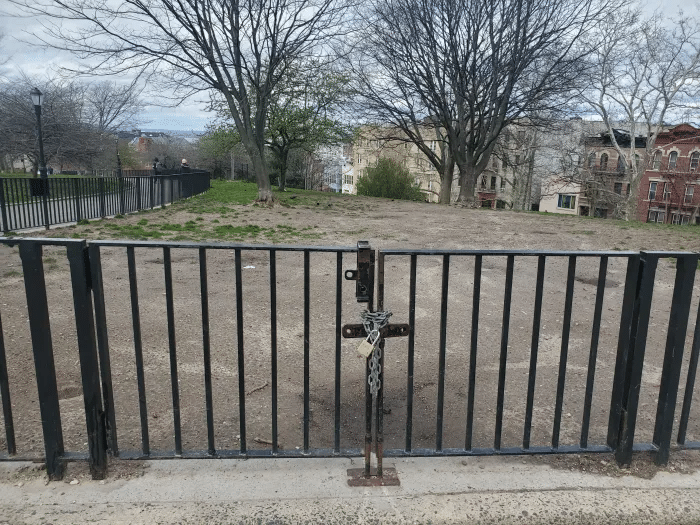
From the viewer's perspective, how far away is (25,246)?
2.43 metres

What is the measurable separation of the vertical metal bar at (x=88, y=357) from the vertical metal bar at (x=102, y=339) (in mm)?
27

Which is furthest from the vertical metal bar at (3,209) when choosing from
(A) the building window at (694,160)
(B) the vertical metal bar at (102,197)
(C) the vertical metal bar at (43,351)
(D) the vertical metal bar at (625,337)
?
(A) the building window at (694,160)

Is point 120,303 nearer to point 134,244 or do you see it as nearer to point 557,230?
point 134,244

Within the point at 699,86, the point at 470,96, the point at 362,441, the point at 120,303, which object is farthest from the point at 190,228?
the point at 699,86

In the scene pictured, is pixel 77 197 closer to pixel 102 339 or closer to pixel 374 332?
pixel 102 339

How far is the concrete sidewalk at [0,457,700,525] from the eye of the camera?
2.36 meters

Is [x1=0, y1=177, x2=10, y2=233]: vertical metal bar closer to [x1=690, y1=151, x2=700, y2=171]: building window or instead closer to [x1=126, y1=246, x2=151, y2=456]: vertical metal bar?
[x1=126, y1=246, x2=151, y2=456]: vertical metal bar

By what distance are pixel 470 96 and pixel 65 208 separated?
1663cm

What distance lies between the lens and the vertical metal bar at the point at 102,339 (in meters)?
2.47

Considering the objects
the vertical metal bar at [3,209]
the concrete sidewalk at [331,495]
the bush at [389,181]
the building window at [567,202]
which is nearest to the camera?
the concrete sidewalk at [331,495]

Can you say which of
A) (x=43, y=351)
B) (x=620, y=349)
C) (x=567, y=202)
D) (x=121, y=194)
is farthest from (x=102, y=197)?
(x=567, y=202)

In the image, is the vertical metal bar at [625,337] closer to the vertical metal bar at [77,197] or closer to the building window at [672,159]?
the vertical metal bar at [77,197]

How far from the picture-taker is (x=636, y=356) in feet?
8.76

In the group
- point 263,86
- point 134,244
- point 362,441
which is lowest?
point 362,441
